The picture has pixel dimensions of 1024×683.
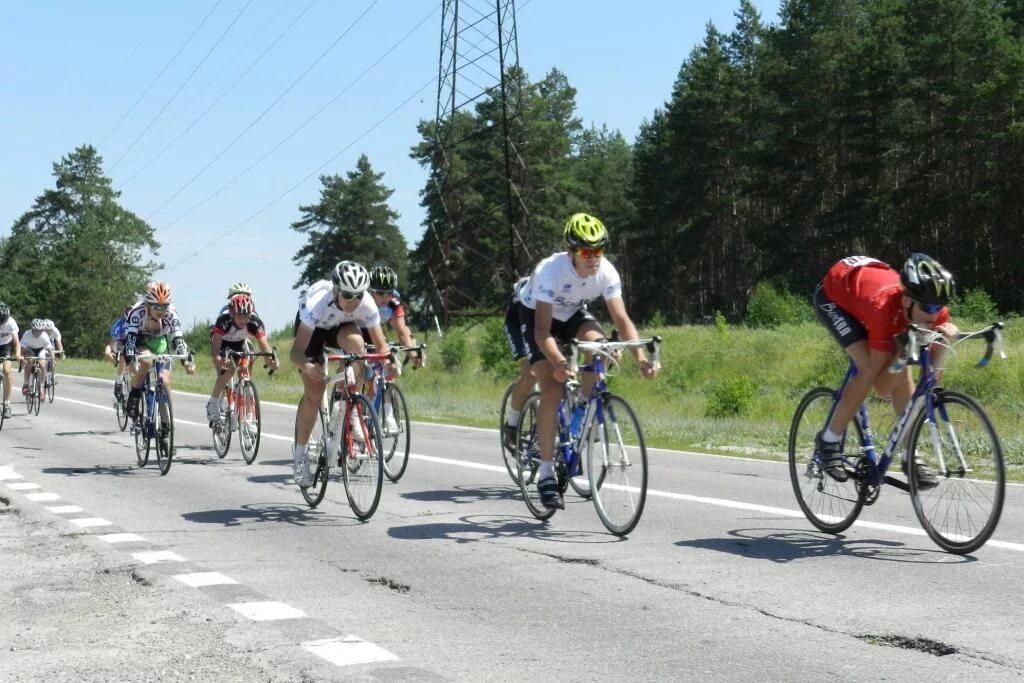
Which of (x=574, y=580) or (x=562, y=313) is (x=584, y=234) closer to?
(x=562, y=313)

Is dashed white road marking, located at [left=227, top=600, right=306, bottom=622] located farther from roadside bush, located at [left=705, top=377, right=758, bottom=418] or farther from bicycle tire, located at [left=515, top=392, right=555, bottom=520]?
roadside bush, located at [left=705, top=377, right=758, bottom=418]

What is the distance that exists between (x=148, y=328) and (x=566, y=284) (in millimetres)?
7550

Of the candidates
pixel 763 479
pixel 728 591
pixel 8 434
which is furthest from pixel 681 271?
pixel 728 591

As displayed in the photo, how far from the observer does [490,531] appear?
30.4 feet

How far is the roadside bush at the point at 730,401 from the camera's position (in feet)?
97.6

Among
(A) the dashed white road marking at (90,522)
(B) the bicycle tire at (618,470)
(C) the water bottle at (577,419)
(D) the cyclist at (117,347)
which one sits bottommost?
(A) the dashed white road marking at (90,522)

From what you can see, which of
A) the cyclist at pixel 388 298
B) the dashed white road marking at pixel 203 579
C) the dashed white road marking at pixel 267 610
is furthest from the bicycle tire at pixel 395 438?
the dashed white road marking at pixel 267 610

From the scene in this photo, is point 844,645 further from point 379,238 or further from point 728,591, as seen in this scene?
point 379,238

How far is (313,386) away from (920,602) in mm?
5392

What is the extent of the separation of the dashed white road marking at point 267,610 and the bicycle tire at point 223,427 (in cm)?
901

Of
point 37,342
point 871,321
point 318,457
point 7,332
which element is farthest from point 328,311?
point 37,342

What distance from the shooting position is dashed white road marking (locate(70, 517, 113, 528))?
1005cm

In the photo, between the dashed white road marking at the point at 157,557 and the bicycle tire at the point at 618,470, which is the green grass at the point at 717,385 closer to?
the bicycle tire at the point at 618,470

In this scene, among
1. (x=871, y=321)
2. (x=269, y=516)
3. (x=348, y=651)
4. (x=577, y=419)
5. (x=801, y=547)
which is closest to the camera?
(x=348, y=651)
